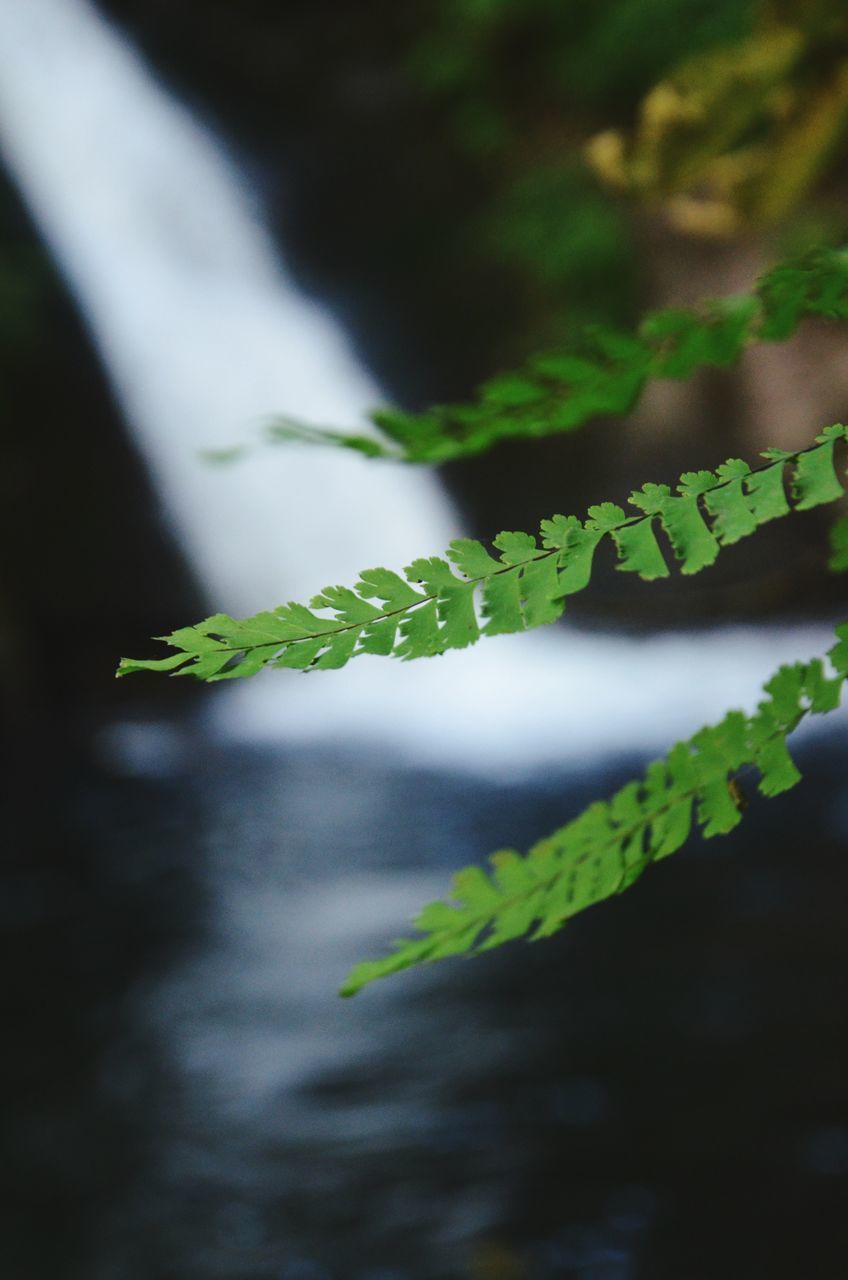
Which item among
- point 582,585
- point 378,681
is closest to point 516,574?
point 582,585

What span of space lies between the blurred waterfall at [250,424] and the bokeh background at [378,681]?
3cm

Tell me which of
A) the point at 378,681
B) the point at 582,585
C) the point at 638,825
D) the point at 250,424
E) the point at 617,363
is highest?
the point at 250,424

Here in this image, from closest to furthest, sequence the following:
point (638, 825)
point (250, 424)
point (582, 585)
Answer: point (582, 585) → point (638, 825) → point (250, 424)

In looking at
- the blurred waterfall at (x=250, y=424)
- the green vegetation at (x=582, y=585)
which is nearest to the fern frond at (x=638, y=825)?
the green vegetation at (x=582, y=585)

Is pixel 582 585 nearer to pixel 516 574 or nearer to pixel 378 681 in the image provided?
pixel 516 574

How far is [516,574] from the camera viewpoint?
0.73 metres

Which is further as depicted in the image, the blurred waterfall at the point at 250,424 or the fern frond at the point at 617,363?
the blurred waterfall at the point at 250,424

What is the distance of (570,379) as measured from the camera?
2.62 feet

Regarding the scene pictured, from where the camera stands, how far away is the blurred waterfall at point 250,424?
6.10 m

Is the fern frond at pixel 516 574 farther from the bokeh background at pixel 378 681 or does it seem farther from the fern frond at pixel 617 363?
the bokeh background at pixel 378 681

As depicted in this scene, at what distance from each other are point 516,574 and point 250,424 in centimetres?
578

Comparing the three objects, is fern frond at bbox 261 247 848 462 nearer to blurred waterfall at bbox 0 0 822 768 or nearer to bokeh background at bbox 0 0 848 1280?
bokeh background at bbox 0 0 848 1280

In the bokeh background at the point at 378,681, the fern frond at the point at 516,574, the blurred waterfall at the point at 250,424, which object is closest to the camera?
the fern frond at the point at 516,574

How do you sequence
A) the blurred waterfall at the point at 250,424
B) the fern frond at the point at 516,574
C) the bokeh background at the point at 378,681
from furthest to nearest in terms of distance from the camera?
the blurred waterfall at the point at 250,424
the bokeh background at the point at 378,681
the fern frond at the point at 516,574
